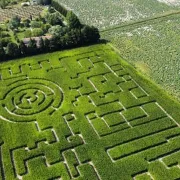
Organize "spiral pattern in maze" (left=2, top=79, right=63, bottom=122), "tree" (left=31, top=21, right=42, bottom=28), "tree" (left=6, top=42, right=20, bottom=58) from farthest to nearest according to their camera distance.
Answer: "tree" (left=31, top=21, right=42, bottom=28) → "tree" (left=6, top=42, right=20, bottom=58) → "spiral pattern in maze" (left=2, top=79, right=63, bottom=122)

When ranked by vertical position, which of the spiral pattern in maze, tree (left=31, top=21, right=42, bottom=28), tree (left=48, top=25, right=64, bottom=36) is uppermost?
tree (left=48, top=25, right=64, bottom=36)

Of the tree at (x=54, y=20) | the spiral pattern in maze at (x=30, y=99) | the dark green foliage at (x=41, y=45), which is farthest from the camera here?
the tree at (x=54, y=20)

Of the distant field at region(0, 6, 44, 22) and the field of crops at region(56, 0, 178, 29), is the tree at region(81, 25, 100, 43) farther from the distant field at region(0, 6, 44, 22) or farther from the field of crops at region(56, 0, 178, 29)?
the distant field at region(0, 6, 44, 22)

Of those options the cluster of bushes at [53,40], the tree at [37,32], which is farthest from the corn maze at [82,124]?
the tree at [37,32]

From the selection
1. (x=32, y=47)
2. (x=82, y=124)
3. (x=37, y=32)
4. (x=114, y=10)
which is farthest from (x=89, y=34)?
(x=82, y=124)

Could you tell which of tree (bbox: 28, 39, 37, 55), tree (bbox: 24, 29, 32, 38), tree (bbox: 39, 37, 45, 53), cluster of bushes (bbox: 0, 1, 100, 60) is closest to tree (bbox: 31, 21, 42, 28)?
cluster of bushes (bbox: 0, 1, 100, 60)

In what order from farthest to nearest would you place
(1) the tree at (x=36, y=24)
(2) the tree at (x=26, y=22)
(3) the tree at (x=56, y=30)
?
(2) the tree at (x=26, y=22)
(1) the tree at (x=36, y=24)
(3) the tree at (x=56, y=30)

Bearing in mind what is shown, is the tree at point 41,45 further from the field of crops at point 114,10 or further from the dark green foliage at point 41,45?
the field of crops at point 114,10
